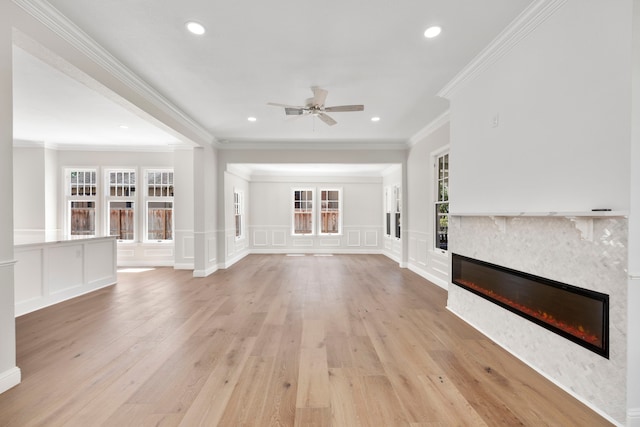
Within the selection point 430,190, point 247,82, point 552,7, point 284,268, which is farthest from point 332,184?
point 552,7

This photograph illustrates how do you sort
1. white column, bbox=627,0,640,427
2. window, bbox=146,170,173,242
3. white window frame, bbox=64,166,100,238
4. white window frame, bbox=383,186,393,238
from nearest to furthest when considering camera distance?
1. white column, bbox=627,0,640,427
2. white window frame, bbox=64,166,100,238
3. window, bbox=146,170,173,242
4. white window frame, bbox=383,186,393,238

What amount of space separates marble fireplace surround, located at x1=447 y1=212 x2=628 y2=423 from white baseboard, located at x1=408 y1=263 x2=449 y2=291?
1727mm

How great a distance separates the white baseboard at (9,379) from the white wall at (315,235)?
7.10 meters

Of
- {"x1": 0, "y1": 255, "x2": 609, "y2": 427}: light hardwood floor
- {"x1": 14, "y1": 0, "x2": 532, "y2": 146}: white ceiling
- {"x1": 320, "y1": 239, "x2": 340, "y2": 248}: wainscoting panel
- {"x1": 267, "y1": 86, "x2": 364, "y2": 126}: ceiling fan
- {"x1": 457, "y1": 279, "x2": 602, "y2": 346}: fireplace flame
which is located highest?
{"x1": 14, "y1": 0, "x2": 532, "y2": 146}: white ceiling

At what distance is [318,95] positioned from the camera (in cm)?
353

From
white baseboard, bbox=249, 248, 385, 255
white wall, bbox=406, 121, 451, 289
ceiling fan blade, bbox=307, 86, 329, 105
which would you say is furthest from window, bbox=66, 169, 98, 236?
white wall, bbox=406, 121, 451, 289

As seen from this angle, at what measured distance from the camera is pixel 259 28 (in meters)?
2.53

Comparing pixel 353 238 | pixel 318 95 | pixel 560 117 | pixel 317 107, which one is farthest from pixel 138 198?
pixel 560 117

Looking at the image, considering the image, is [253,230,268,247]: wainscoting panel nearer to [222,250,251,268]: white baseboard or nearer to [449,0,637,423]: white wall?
[222,250,251,268]: white baseboard

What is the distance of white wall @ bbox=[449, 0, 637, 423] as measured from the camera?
1702 millimetres

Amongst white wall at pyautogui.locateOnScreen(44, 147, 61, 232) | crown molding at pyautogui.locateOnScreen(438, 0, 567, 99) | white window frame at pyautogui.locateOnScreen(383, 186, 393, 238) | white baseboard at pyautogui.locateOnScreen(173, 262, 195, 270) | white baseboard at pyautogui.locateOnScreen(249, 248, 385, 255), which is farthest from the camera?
white baseboard at pyautogui.locateOnScreen(249, 248, 385, 255)

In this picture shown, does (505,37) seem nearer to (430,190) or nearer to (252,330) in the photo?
(430,190)

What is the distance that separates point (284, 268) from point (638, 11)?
248 inches

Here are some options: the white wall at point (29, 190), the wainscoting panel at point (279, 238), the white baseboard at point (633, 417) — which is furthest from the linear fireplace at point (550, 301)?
the white wall at point (29, 190)
